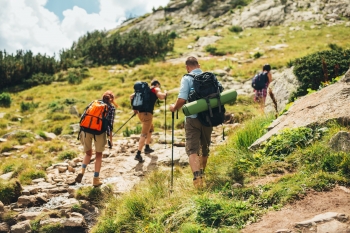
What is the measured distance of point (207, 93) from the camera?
17.3ft

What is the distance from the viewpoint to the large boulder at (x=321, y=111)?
5531 mm

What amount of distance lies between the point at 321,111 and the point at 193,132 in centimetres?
250

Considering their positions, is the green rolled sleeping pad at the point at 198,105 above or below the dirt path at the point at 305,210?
above

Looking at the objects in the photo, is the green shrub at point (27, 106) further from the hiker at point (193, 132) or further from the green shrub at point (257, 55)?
the green shrub at point (257, 55)

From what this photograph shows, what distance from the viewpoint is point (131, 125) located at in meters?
12.9

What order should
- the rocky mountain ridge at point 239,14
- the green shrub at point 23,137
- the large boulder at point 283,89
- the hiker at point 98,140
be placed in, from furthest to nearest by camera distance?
1. the rocky mountain ridge at point 239,14
2. the green shrub at point 23,137
3. the large boulder at point 283,89
4. the hiker at point 98,140

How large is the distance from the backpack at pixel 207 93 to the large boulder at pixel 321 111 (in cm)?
122

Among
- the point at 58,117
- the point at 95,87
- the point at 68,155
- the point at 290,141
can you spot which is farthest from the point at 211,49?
the point at 290,141

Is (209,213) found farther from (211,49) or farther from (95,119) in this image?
(211,49)

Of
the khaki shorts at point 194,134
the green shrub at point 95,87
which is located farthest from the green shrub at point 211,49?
the khaki shorts at point 194,134

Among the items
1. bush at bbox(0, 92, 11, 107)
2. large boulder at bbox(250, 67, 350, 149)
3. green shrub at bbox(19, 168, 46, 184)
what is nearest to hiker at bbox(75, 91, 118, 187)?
green shrub at bbox(19, 168, 46, 184)

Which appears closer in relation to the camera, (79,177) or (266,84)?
(79,177)

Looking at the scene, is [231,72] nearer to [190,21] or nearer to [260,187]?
[260,187]

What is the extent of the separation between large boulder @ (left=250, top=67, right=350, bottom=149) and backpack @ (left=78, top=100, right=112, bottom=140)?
3290 mm
